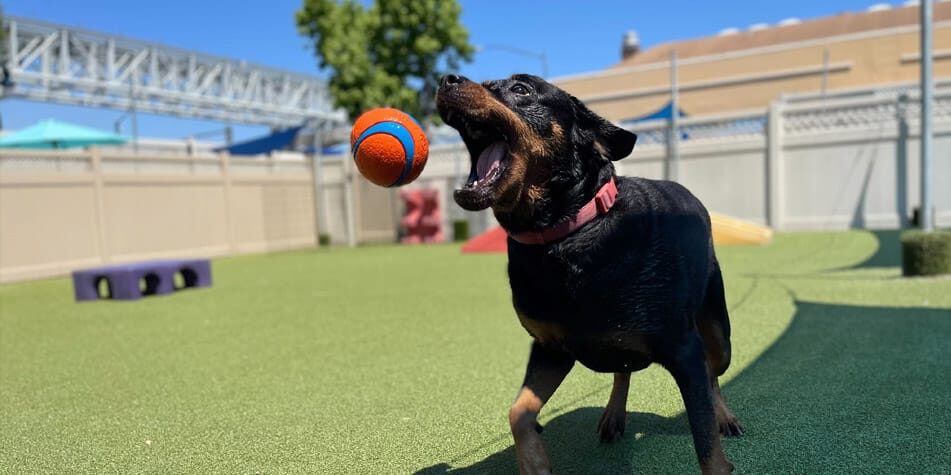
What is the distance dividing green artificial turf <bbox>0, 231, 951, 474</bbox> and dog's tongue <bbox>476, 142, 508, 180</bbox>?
1297 mm

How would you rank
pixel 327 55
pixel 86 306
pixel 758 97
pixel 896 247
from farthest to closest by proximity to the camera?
pixel 758 97, pixel 327 55, pixel 896 247, pixel 86 306

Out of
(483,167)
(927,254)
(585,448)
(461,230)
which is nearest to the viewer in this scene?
(483,167)

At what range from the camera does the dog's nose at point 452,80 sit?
2107 millimetres

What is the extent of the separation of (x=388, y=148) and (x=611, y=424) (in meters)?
1.57

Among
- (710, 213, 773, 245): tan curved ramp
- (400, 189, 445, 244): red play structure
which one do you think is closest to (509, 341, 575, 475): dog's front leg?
(710, 213, 773, 245): tan curved ramp

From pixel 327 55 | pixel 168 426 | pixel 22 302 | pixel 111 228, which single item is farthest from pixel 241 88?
pixel 168 426

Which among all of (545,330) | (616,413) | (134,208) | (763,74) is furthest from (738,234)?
(763,74)

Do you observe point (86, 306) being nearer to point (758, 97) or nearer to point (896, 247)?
point (896, 247)

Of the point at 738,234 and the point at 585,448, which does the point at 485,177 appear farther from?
the point at 738,234

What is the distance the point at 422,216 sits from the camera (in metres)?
19.4

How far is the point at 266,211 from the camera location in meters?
18.8

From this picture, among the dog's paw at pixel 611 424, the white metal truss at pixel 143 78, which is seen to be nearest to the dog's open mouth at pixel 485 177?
the dog's paw at pixel 611 424

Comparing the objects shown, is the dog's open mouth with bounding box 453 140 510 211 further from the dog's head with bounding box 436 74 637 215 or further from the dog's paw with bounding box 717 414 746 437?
the dog's paw with bounding box 717 414 746 437

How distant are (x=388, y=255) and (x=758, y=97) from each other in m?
21.6
